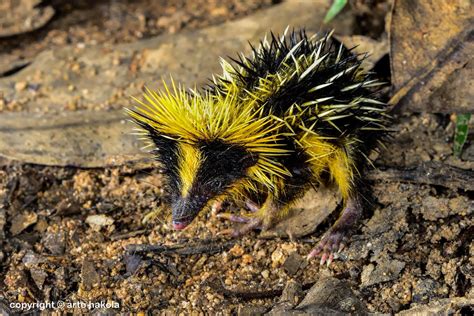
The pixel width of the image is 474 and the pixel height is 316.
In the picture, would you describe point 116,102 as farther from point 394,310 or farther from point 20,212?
point 394,310

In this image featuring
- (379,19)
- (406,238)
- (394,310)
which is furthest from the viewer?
(379,19)

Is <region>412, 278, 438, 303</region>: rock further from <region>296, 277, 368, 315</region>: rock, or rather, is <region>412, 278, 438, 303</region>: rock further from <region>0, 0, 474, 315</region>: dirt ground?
<region>296, 277, 368, 315</region>: rock

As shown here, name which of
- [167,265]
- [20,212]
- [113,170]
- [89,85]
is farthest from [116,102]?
[167,265]

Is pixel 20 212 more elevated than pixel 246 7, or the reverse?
pixel 246 7

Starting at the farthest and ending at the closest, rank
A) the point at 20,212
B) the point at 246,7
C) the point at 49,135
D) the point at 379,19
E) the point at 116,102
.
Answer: the point at 246,7, the point at 379,19, the point at 116,102, the point at 49,135, the point at 20,212

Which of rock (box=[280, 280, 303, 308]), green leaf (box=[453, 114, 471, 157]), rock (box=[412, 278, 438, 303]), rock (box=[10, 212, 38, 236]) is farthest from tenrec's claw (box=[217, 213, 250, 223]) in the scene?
green leaf (box=[453, 114, 471, 157])

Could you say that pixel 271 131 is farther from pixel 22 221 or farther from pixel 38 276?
pixel 22 221

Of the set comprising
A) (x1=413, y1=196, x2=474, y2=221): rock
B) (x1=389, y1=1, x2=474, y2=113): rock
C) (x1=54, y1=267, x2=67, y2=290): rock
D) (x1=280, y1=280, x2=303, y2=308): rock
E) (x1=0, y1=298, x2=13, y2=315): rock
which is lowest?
(x1=0, y1=298, x2=13, y2=315): rock
